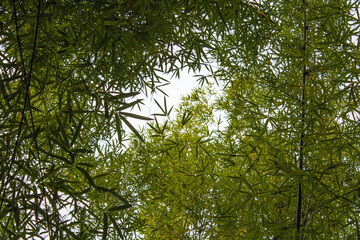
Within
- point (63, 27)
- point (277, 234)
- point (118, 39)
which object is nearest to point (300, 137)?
point (277, 234)

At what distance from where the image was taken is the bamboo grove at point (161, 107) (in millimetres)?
1312

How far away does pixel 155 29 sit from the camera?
169 centimetres

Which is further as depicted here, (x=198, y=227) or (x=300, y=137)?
(x=198, y=227)

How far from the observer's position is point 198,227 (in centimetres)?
269

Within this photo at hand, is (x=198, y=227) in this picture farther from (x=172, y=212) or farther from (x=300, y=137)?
(x=300, y=137)

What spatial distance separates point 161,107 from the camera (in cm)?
171

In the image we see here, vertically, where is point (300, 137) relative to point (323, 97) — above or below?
below

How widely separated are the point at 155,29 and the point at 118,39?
11.8 inches

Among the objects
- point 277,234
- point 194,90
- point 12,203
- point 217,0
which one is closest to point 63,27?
point 217,0

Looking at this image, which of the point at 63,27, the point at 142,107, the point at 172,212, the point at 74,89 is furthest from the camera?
the point at 172,212

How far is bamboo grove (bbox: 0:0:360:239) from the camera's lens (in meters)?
1.31

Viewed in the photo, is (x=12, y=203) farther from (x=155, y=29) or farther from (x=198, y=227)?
(x=198, y=227)

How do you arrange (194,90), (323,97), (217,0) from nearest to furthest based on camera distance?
(217,0) → (323,97) → (194,90)

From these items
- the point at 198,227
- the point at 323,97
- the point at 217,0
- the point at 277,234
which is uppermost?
the point at 217,0
